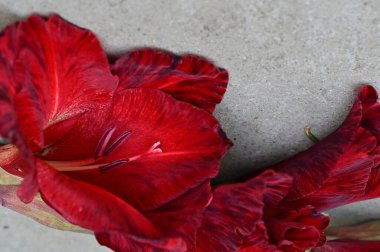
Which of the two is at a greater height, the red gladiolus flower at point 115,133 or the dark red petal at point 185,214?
the red gladiolus flower at point 115,133

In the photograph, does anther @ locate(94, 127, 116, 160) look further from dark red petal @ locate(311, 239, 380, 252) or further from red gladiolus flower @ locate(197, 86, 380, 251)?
dark red petal @ locate(311, 239, 380, 252)

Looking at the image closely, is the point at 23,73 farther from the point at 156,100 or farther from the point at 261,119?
the point at 261,119

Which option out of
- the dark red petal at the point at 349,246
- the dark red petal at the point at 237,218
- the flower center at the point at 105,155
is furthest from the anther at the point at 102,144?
the dark red petal at the point at 349,246

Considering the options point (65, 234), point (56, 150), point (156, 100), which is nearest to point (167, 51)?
point (156, 100)

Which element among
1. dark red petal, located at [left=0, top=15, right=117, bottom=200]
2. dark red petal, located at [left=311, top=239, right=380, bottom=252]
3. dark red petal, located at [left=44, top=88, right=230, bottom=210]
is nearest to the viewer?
dark red petal, located at [left=0, top=15, right=117, bottom=200]

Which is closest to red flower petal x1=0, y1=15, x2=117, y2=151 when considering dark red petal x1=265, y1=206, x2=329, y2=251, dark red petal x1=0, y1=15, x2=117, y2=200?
dark red petal x1=0, y1=15, x2=117, y2=200

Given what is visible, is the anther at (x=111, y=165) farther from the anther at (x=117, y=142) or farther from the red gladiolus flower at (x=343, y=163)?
the red gladiolus flower at (x=343, y=163)

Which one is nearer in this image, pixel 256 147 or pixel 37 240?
pixel 256 147
